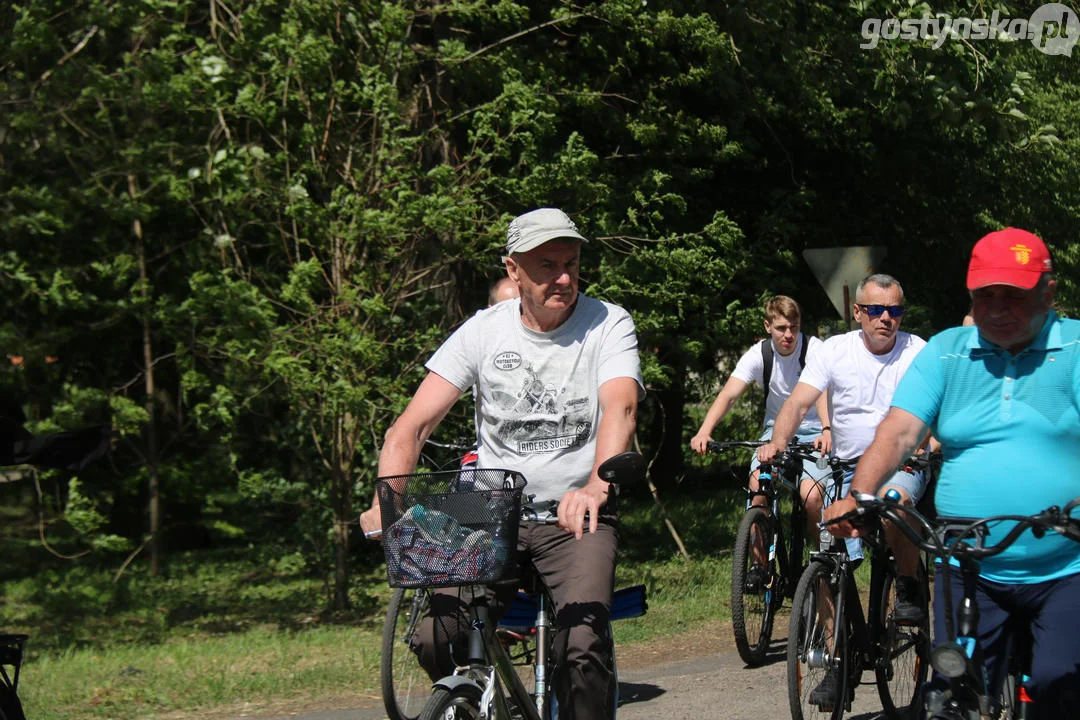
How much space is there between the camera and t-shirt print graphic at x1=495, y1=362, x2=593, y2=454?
416 centimetres

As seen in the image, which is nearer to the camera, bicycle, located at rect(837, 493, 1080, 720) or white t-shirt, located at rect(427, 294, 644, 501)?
bicycle, located at rect(837, 493, 1080, 720)

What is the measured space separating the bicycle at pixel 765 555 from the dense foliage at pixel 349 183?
8.51ft

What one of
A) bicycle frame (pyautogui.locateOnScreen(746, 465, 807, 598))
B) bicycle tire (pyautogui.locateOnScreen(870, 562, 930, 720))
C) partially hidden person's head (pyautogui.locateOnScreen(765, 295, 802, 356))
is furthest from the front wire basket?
partially hidden person's head (pyautogui.locateOnScreen(765, 295, 802, 356))

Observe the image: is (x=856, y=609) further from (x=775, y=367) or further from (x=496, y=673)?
(x=775, y=367)

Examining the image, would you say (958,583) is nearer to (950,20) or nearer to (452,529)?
(452,529)

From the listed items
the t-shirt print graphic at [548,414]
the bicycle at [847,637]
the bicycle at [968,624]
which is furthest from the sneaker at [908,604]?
the t-shirt print graphic at [548,414]

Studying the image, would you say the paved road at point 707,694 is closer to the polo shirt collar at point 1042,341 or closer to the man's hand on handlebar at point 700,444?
the man's hand on handlebar at point 700,444

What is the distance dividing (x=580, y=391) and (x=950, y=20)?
782cm

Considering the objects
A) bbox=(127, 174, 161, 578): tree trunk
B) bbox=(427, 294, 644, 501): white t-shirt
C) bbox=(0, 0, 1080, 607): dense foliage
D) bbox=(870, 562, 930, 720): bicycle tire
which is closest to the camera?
bbox=(427, 294, 644, 501): white t-shirt

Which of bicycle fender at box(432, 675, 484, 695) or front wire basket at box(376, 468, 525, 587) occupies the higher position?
front wire basket at box(376, 468, 525, 587)

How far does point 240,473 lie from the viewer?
10367mm

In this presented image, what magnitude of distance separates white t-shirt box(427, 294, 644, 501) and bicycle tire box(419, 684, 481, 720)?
72 centimetres

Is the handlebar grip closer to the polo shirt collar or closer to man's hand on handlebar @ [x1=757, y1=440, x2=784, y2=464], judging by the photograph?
the polo shirt collar

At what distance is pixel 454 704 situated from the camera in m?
3.60
